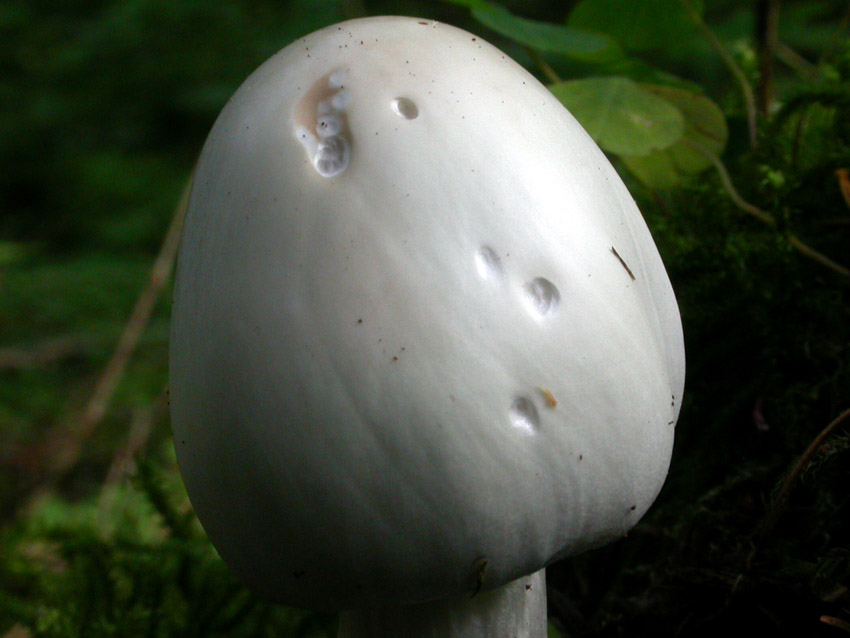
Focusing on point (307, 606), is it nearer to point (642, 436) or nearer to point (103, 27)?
point (642, 436)

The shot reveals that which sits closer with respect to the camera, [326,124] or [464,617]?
[326,124]

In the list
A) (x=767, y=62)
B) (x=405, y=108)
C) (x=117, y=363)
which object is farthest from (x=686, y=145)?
(x=117, y=363)

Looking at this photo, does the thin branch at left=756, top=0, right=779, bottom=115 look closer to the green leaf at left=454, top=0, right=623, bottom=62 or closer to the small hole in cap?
the green leaf at left=454, top=0, right=623, bottom=62

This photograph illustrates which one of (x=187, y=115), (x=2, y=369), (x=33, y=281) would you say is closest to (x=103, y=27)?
(x=187, y=115)

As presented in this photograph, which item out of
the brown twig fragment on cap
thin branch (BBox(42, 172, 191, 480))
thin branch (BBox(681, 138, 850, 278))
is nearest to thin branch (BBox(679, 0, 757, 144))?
thin branch (BBox(681, 138, 850, 278))

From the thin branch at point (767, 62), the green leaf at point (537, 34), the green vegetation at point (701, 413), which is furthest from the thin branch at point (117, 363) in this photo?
the thin branch at point (767, 62)

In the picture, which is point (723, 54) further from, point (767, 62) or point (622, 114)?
point (622, 114)

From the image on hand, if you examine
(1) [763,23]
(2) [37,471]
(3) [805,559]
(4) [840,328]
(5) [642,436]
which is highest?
(5) [642,436]
